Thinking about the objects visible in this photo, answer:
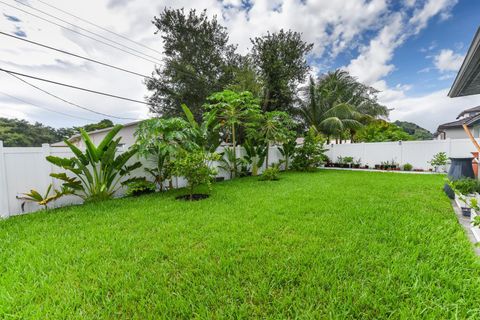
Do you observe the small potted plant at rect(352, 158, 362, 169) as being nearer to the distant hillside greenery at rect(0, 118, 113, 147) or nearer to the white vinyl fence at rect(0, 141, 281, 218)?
the white vinyl fence at rect(0, 141, 281, 218)

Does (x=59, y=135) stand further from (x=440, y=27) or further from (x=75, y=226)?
(x=440, y=27)

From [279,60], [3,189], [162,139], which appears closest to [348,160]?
[279,60]

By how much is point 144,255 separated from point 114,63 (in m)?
10.5

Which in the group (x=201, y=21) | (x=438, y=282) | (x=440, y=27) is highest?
(x=201, y=21)

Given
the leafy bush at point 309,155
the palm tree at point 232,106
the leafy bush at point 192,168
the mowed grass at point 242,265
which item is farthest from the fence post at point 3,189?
the leafy bush at point 309,155

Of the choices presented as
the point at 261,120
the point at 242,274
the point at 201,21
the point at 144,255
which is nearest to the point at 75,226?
the point at 144,255

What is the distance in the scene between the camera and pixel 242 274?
A: 2.15 metres

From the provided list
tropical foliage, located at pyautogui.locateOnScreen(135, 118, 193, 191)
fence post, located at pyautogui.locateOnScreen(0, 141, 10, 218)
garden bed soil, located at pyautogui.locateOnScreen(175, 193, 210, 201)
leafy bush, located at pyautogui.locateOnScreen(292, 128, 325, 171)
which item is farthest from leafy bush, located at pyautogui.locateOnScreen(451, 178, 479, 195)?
fence post, located at pyautogui.locateOnScreen(0, 141, 10, 218)

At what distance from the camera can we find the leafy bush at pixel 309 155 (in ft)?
37.3

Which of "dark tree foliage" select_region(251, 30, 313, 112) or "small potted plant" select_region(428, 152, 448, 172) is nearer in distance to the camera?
"small potted plant" select_region(428, 152, 448, 172)

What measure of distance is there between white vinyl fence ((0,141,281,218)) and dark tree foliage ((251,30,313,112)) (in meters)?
9.91

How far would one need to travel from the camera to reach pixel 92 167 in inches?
213

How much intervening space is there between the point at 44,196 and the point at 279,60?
11.4 m

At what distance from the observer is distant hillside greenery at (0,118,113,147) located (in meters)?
24.2
